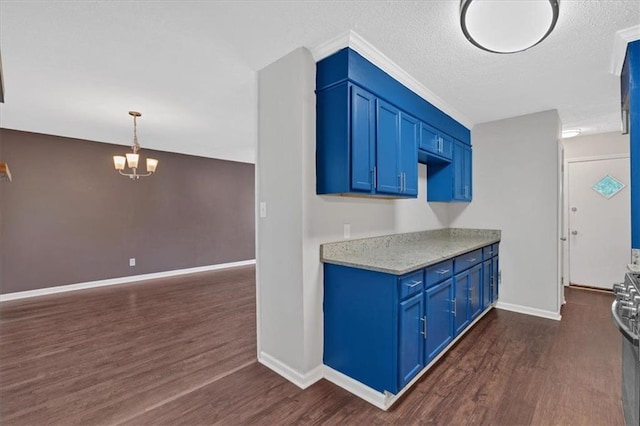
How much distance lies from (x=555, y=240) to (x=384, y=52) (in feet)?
9.46

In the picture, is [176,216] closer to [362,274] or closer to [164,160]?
[164,160]

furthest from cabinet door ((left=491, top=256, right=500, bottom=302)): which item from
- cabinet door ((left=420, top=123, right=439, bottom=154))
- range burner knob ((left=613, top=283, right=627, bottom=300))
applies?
range burner knob ((left=613, top=283, right=627, bottom=300))

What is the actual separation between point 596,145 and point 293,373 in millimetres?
5421

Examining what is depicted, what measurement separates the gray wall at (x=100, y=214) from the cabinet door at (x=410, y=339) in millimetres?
5295

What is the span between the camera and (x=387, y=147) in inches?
94.7

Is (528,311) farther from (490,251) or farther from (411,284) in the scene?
(411,284)

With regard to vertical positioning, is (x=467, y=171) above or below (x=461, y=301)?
above

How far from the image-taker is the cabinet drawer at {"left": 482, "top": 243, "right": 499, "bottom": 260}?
3294mm

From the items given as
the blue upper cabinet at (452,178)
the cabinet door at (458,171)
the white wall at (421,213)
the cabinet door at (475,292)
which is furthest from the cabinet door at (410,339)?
the cabinet door at (458,171)

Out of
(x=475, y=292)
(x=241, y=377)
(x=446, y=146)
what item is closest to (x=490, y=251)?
(x=475, y=292)

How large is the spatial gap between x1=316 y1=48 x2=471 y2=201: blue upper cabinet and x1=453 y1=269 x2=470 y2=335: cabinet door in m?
0.88

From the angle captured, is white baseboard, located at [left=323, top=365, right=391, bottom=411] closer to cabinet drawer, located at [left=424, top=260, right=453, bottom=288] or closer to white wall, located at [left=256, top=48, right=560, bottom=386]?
white wall, located at [left=256, top=48, right=560, bottom=386]

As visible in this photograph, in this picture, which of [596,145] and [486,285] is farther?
[596,145]

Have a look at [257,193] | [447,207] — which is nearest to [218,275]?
[257,193]
